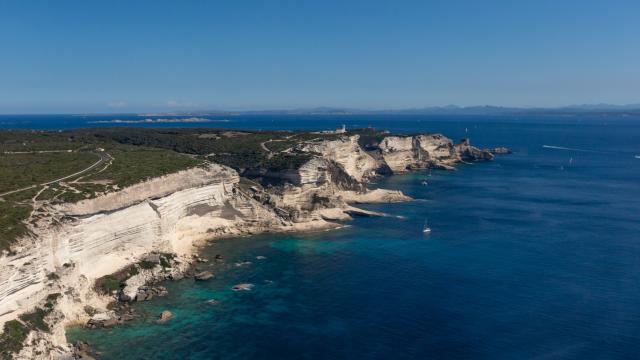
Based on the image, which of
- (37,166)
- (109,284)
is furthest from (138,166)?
(109,284)

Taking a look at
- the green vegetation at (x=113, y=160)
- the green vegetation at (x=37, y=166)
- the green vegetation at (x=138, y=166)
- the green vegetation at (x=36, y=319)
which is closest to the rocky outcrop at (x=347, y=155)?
the green vegetation at (x=113, y=160)

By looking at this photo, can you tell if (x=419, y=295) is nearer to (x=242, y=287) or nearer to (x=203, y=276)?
(x=242, y=287)

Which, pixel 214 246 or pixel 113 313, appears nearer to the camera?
pixel 113 313

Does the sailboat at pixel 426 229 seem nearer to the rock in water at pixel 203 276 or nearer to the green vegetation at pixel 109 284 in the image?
the rock in water at pixel 203 276

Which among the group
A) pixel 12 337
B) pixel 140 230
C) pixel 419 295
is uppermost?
pixel 140 230

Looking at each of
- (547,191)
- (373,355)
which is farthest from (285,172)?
(547,191)

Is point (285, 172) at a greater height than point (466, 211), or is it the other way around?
point (285, 172)

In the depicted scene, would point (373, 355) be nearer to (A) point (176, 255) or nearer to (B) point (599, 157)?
(A) point (176, 255)
